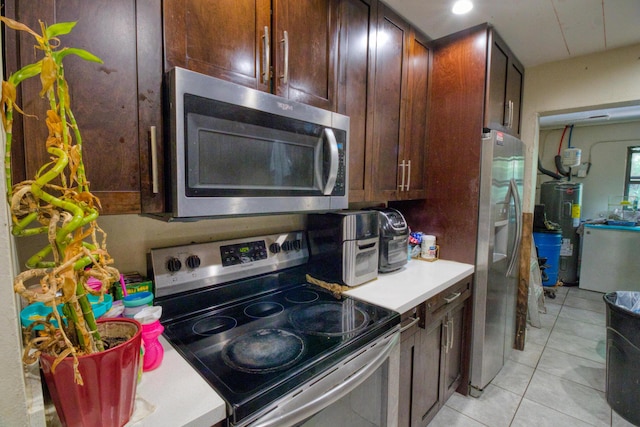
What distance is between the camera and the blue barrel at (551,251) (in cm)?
395

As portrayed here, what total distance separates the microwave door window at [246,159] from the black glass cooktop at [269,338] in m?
0.49

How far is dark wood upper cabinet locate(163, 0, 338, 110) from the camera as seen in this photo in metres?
0.92

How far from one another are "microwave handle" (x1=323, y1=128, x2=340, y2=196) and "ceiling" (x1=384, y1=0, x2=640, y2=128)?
0.92m

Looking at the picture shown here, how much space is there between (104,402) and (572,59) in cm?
320

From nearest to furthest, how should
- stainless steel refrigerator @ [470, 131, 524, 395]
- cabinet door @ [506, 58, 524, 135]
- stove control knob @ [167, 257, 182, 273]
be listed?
stove control knob @ [167, 257, 182, 273], stainless steel refrigerator @ [470, 131, 524, 395], cabinet door @ [506, 58, 524, 135]

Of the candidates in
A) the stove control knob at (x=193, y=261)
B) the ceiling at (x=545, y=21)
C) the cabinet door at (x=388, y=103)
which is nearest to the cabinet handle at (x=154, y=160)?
the stove control knob at (x=193, y=261)

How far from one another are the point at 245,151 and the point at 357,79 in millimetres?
791

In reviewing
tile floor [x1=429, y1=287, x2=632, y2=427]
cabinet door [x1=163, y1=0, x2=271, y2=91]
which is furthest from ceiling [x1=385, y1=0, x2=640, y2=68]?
tile floor [x1=429, y1=287, x2=632, y2=427]

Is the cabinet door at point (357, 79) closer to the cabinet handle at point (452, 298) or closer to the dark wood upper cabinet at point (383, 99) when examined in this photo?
the dark wood upper cabinet at point (383, 99)

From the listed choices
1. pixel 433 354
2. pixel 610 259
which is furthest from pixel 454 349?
pixel 610 259

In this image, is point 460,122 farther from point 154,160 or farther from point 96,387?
point 96,387

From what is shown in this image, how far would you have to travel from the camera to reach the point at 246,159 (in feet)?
3.37

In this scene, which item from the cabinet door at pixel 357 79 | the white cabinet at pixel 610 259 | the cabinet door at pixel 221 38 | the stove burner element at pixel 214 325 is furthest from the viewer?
the white cabinet at pixel 610 259

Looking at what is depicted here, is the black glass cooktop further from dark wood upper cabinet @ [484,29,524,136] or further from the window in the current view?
the window
